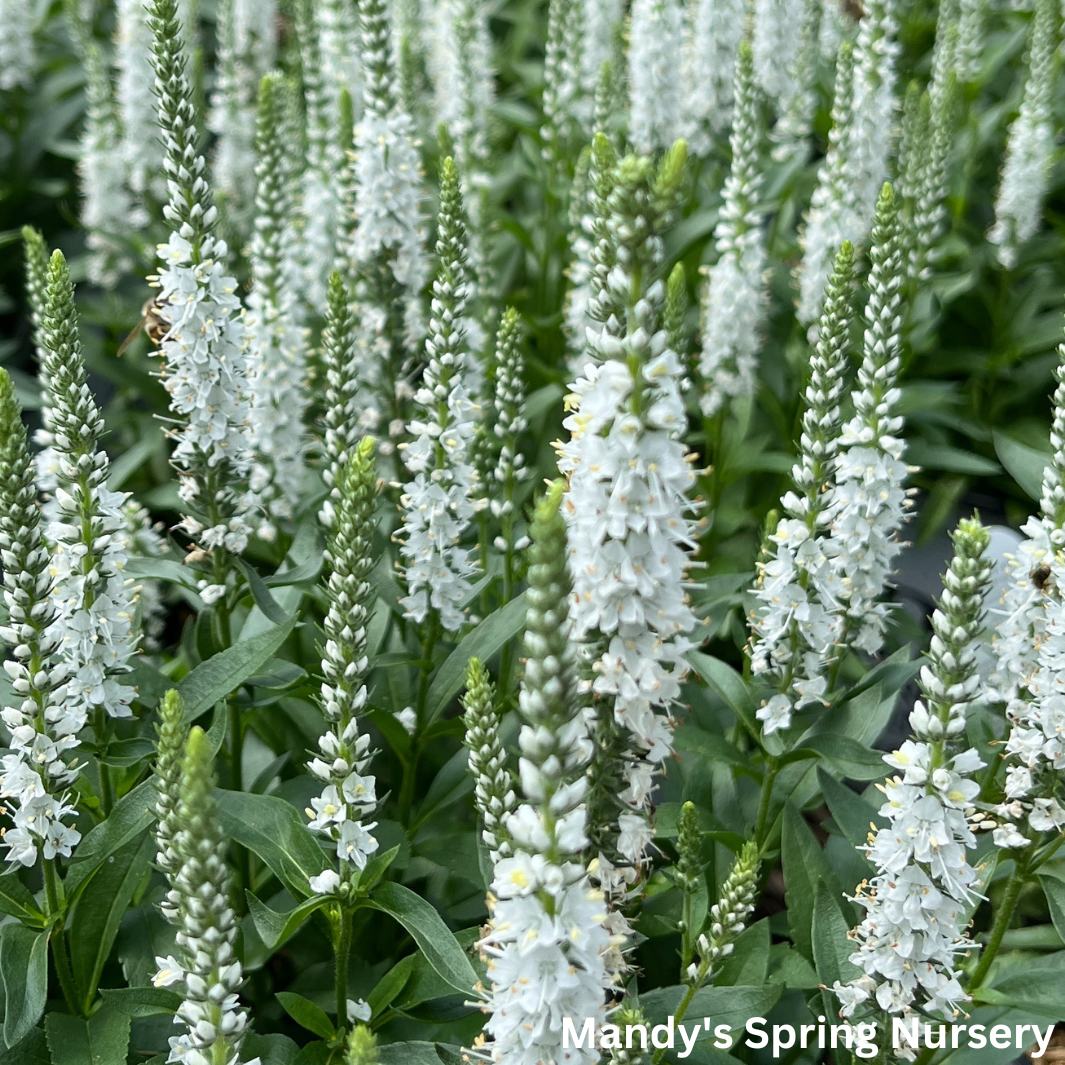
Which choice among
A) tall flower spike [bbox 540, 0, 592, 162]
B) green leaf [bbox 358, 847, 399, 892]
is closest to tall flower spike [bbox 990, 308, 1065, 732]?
green leaf [bbox 358, 847, 399, 892]

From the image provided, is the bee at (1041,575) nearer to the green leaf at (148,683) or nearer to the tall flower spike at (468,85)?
the green leaf at (148,683)

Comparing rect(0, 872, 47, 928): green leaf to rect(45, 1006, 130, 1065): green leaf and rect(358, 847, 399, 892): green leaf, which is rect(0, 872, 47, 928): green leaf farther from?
rect(358, 847, 399, 892): green leaf

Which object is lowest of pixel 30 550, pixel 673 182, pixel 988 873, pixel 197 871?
pixel 988 873

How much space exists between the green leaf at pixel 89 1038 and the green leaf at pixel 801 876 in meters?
2.24

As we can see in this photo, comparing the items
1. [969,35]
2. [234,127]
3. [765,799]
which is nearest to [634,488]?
[765,799]

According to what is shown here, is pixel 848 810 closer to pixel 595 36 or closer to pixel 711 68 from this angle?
pixel 711 68

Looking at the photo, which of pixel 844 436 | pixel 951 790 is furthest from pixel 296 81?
pixel 951 790

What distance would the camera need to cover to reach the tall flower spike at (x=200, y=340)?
12.9 feet

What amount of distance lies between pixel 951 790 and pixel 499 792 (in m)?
1.19

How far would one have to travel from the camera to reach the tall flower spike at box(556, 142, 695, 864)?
2.54m

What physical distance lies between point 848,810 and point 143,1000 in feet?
7.83

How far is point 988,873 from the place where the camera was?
155 inches

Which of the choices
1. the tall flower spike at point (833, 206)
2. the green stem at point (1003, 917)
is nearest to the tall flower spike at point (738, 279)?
the tall flower spike at point (833, 206)

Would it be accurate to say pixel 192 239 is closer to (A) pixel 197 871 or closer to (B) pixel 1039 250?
(A) pixel 197 871
